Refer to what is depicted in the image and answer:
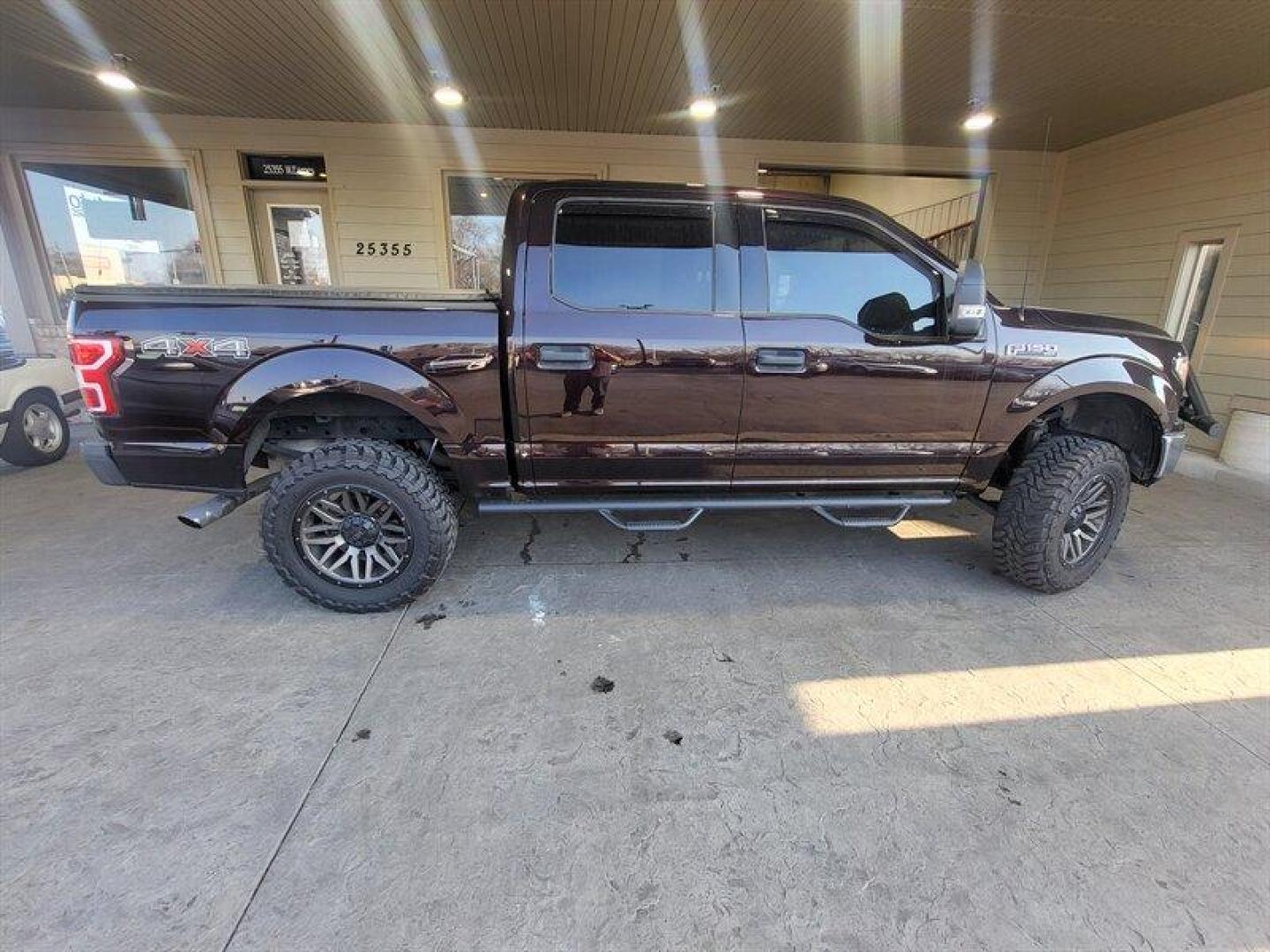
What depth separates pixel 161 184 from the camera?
7.11 metres

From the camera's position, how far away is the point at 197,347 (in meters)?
2.68

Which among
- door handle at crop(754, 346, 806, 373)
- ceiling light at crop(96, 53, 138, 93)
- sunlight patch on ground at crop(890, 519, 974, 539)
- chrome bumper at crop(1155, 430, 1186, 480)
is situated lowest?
sunlight patch on ground at crop(890, 519, 974, 539)

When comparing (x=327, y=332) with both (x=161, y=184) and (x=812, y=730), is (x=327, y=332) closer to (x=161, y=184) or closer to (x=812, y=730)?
(x=812, y=730)

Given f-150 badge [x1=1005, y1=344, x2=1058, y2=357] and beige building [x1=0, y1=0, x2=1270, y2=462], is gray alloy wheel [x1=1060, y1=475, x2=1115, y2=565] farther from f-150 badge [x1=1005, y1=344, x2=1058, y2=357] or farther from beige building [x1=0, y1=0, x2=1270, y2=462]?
beige building [x1=0, y1=0, x2=1270, y2=462]

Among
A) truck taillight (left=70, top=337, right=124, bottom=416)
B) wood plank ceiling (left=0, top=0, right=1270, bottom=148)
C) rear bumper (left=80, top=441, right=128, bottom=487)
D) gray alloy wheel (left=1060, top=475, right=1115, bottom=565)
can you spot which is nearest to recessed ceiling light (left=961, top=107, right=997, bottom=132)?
wood plank ceiling (left=0, top=0, right=1270, bottom=148)

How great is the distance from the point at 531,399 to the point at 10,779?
2276 millimetres

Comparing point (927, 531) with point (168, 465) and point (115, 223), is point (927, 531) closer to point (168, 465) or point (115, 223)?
Answer: point (168, 465)

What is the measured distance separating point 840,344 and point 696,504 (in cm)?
109

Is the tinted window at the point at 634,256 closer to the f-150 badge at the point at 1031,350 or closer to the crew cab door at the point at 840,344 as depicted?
the crew cab door at the point at 840,344

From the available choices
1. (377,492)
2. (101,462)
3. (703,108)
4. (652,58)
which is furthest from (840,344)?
(703,108)

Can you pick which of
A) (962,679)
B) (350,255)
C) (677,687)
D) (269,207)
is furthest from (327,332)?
(269,207)

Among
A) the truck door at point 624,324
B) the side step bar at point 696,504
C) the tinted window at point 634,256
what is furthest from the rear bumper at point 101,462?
the tinted window at point 634,256

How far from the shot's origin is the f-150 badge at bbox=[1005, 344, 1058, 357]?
3.07m

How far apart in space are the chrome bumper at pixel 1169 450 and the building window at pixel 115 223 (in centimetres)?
938
